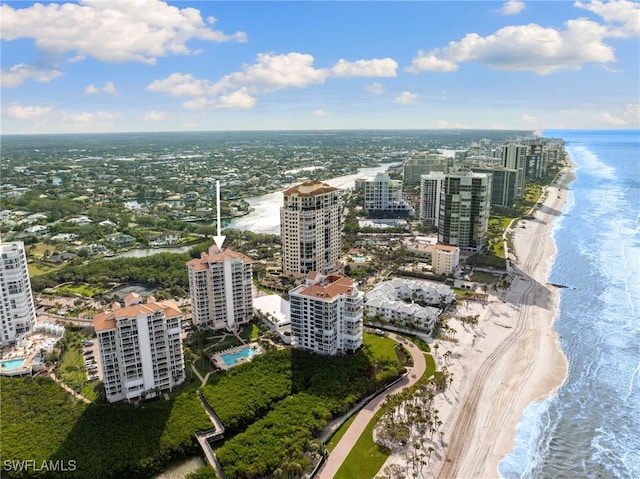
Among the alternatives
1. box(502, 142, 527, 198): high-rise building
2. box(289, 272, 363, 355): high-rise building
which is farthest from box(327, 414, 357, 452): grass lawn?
box(502, 142, 527, 198): high-rise building

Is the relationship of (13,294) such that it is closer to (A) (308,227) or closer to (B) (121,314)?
(B) (121,314)

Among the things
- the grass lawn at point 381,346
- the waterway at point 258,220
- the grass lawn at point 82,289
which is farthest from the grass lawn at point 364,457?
the waterway at point 258,220

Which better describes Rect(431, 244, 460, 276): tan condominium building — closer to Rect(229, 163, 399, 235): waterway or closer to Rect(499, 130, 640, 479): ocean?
Rect(499, 130, 640, 479): ocean

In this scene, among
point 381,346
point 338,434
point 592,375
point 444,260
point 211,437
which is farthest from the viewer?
point 444,260

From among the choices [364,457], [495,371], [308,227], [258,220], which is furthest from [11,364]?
[258,220]

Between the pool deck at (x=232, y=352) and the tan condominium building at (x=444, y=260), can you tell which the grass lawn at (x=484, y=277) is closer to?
the tan condominium building at (x=444, y=260)

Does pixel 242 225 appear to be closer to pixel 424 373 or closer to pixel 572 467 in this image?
pixel 424 373

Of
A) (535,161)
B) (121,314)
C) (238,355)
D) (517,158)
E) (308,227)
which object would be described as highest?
(517,158)
